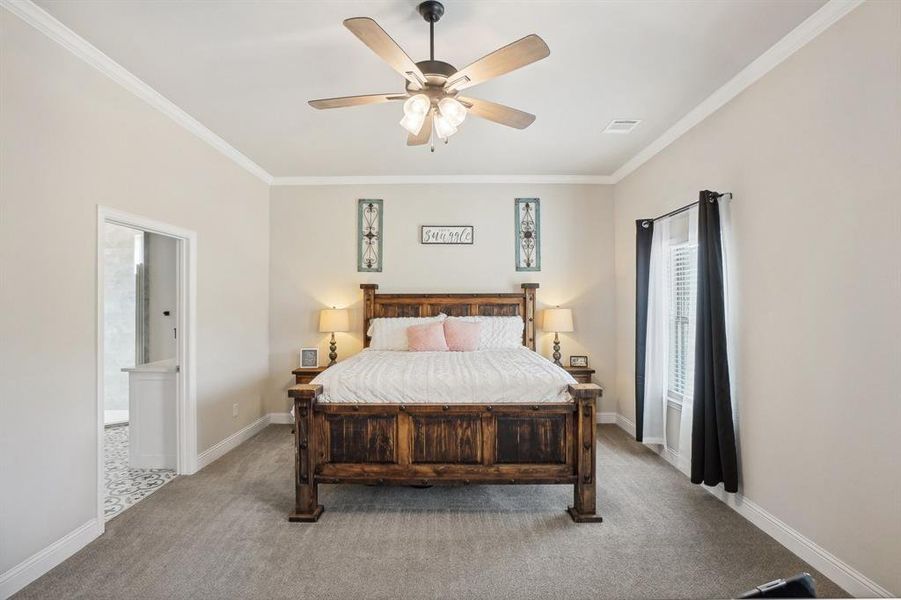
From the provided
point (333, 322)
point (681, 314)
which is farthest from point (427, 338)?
point (681, 314)

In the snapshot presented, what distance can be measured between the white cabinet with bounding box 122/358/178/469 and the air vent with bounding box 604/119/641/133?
13.8ft

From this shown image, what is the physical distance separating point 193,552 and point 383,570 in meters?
1.11

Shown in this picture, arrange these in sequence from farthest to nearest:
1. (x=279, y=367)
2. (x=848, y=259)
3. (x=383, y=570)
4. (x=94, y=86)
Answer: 1. (x=279, y=367)
2. (x=94, y=86)
3. (x=383, y=570)
4. (x=848, y=259)

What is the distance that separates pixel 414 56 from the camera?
2527mm

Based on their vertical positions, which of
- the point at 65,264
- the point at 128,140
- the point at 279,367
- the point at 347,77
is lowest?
the point at 279,367

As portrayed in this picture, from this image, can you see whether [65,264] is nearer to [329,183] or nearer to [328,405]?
[328,405]

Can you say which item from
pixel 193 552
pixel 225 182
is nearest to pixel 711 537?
pixel 193 552

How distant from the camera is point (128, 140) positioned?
279cm

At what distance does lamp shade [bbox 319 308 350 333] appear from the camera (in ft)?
15.0

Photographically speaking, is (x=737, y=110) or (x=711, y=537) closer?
(x=711, y=537)

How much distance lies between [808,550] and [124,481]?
4.57 meters

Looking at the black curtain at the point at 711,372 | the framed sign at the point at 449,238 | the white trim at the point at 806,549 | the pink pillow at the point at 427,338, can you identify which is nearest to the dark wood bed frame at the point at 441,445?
the black curtain at the point at 711,372

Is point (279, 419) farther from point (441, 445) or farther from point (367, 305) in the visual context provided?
point (441, 445)

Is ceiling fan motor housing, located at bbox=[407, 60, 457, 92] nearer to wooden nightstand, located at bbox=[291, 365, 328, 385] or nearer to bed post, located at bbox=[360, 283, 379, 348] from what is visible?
bed post, located at bbox=[360, 283, 379, 348]
